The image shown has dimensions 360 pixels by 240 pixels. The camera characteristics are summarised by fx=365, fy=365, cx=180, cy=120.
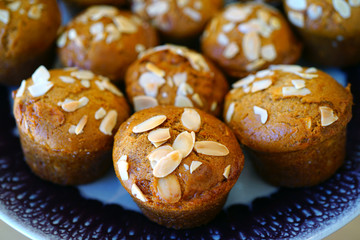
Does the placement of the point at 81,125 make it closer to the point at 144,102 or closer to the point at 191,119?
the point at 144,102

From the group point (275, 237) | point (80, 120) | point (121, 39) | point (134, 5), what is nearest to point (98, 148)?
point (80, 120)

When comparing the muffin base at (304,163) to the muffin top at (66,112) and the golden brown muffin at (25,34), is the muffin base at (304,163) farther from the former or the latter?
the golden brown muffin at (25,34)

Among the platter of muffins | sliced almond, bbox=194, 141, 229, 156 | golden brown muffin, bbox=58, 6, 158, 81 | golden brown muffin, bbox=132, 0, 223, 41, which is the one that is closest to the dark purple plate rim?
the platter of muffins

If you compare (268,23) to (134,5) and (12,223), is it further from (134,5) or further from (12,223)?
(12,223)

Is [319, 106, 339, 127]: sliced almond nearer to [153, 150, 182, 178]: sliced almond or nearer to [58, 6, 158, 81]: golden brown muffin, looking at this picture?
[153, 150, 182, 178]: sliced almond

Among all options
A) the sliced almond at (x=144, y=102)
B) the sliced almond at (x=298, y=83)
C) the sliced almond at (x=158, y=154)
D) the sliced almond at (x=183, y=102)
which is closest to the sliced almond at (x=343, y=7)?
the sliced almond at (x=298, y=83)
